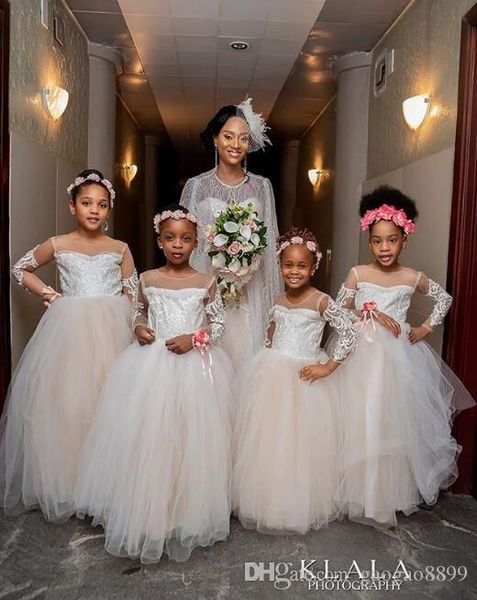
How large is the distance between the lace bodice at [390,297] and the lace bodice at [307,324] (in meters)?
0.31

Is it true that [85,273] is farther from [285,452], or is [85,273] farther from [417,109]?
[417,109]

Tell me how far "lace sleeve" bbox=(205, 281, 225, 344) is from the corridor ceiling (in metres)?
2.90

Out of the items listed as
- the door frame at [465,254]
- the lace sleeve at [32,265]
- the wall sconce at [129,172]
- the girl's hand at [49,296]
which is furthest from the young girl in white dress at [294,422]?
the wall sconce at [129,172]

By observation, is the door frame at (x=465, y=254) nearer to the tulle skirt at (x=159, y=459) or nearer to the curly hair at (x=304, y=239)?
the curly hair at (x=304, y=239)

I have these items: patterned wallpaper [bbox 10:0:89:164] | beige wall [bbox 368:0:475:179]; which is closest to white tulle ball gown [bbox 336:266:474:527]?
beige wall [bbox 368:0:475:179]

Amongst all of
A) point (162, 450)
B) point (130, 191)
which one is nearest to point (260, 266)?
point (162, 450)

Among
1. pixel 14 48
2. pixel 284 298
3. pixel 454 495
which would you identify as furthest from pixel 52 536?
pixel 14 48

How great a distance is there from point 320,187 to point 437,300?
19.0ft

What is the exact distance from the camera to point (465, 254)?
10.8ft

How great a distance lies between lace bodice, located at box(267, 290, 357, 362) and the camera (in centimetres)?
275

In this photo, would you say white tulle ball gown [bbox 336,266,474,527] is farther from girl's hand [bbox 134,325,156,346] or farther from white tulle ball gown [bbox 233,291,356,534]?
girl's hand [bbox 134,325,156,346]

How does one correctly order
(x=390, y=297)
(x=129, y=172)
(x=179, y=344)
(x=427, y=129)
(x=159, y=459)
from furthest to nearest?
(x=129, y=172), (x=427, y=129), (x=390, y=297), (x=179, y=344), (x=159, y=459)

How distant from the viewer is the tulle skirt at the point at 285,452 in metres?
2.69

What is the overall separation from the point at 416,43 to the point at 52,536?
13.6ft
